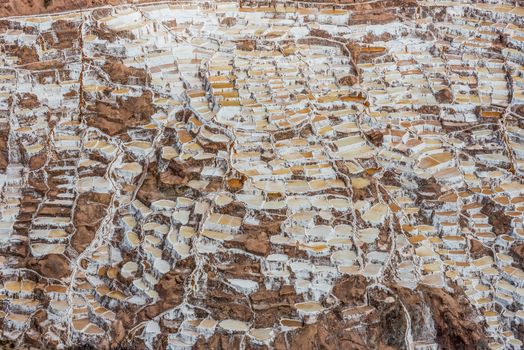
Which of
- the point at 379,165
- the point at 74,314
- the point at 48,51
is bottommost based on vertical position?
the point at 74,314

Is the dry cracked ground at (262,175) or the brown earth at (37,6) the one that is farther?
the brown earth at (37,6)

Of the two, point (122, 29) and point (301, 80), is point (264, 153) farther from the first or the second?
point (122, 29)

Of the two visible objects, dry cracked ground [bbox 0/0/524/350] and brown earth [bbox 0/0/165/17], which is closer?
dry cracked ground [bbox 0/0/524/350]

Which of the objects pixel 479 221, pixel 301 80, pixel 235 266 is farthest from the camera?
pixel 301 80

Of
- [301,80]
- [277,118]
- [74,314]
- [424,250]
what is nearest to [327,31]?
[301,80]

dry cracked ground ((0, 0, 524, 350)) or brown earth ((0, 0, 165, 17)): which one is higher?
brown earth ((0, 0, 165, 17))

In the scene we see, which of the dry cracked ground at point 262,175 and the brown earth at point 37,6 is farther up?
the brown earth at point 37,6

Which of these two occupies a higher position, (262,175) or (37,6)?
(37,6)

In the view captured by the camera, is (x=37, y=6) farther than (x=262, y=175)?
Yes
